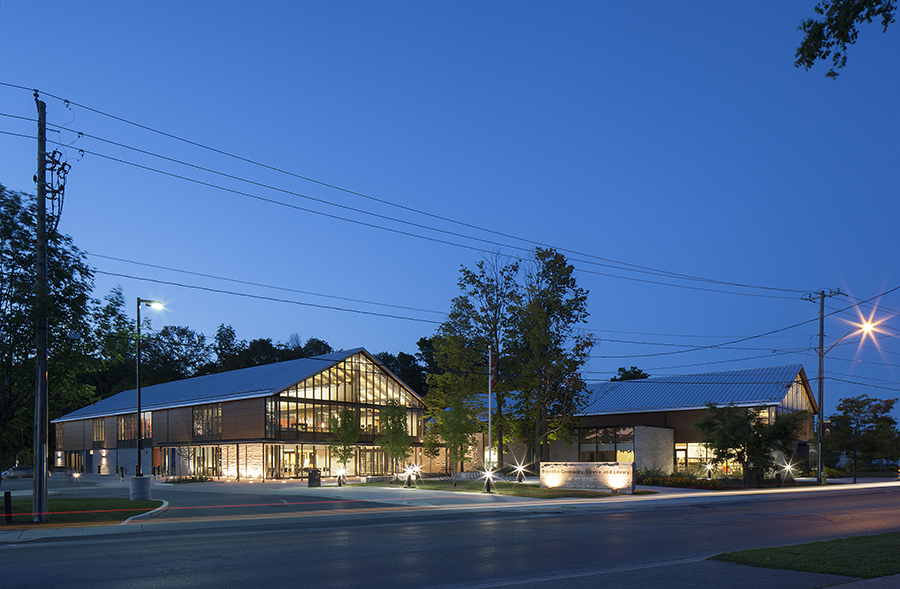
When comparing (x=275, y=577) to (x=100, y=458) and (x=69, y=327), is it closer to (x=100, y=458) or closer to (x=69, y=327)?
(x=69, y=327)

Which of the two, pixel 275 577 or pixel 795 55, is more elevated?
pixel 795 55

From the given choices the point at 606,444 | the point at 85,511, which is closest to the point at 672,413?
the point at 606,444

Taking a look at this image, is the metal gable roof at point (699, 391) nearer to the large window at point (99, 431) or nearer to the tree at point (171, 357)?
the large window at point (99, 431)

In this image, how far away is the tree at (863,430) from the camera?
55688 mm

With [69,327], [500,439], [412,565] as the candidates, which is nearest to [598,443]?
[500,439]

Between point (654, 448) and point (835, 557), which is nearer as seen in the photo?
point (835, 557)

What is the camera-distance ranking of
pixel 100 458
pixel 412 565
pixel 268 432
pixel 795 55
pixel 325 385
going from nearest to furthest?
pixel 795 55 → pixel 412 565 → pixel 268 432 → pixel 325 385 → pixel 100 458

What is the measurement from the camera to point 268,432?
52.9m

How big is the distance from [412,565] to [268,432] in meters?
42.1

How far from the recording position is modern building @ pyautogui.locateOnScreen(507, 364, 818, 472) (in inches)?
2004

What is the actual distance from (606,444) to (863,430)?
68.6 feet

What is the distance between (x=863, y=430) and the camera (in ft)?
187

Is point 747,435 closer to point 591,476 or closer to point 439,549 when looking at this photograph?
point 591,476

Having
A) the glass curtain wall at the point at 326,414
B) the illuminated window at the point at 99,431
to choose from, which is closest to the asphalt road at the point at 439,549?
the glass curtain wall at the point at 326,414
